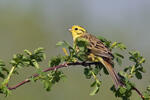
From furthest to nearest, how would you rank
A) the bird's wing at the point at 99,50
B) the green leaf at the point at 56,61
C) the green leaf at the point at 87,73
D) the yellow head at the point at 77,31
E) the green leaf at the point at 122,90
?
the yellow head at the point at 77,31
the bird's wing at the point at 99,50
the green leaf at the point at 87,73
the green leaf at the point at 122,90
the green leaf at the point at 56,61

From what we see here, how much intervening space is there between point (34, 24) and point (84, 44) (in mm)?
12850

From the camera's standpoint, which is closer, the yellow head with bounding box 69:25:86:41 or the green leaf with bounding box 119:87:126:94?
the green leaf with bounding box 119:87:126:94

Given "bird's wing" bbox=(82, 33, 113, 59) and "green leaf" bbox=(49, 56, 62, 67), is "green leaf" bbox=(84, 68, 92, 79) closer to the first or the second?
"green leaf" bbox=(49, 56, 62, 67)

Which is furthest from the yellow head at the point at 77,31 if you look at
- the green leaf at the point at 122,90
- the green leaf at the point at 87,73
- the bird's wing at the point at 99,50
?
the green leaf at the point at 122,90

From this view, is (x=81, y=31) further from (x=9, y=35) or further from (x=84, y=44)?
(x=9, y=35)

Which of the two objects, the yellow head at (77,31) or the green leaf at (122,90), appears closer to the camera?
the green leaf at (122,90)

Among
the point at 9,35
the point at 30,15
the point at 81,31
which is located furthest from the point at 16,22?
the point at 81,31

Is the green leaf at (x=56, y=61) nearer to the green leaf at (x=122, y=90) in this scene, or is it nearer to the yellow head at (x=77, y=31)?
the green leaf at (x=122, y=90)

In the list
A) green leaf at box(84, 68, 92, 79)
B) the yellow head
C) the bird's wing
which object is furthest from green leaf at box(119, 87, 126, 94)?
the yellow head

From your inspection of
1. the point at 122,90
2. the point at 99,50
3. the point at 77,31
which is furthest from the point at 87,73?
the point at 77,31

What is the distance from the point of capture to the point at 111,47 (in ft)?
11.0

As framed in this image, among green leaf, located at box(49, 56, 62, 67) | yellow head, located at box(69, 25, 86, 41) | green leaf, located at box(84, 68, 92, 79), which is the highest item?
green leaf, located at box(49, 56, 62, 67)

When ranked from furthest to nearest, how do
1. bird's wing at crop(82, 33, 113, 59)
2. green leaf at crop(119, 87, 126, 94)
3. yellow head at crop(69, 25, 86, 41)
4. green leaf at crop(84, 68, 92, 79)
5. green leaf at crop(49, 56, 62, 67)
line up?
yellow head at crop(69, 25, 86, 41) → bird's wing at crop(82, 33, 113, 59) → green leaf at crop(84, 68, 92, 79) → green leaf at crop(119, 87, 126, 94) → green leaf at crop(49, 56, 62, 67)

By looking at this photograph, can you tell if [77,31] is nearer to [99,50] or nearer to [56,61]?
[99,50]
